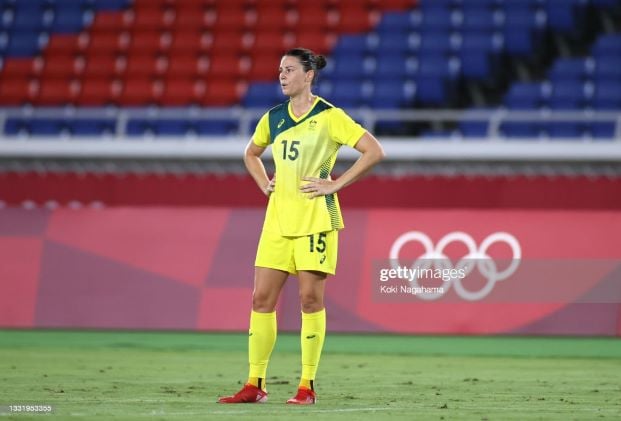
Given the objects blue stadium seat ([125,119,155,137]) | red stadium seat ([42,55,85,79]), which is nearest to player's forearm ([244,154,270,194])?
blue stadium seat ([125,119,155,137])

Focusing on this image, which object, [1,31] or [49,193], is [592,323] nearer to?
[49,193]

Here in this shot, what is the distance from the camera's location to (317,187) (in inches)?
305

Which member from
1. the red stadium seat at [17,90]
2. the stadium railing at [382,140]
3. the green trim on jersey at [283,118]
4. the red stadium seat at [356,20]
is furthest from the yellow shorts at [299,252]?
the red stadium seat at [17,90]

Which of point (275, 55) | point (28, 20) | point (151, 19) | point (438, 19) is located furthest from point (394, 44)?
point (28, 20)

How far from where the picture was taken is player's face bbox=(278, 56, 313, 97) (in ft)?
25.7

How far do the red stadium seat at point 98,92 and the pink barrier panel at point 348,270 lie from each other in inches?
248

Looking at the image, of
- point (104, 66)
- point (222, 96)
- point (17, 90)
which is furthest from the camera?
point (104, 66)

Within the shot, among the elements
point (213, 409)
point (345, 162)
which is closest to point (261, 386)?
point (213, 409)

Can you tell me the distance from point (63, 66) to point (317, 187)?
48.9 ft

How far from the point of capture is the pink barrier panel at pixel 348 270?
45.3 feet

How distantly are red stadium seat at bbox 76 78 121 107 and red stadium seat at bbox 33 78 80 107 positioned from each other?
0.15m

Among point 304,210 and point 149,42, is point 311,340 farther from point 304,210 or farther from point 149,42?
point 149,42

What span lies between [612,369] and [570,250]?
3.69 m

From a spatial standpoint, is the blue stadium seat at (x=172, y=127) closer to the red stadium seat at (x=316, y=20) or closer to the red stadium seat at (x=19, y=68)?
the red stadium seat at (x=316, y=20)
